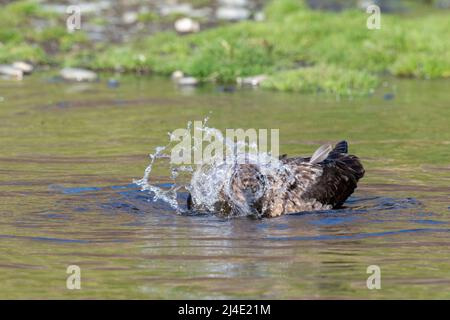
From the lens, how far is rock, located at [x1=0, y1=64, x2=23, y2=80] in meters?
18.8

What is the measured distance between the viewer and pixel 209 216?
9391 mm

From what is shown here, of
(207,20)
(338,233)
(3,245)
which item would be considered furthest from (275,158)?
(207,20)

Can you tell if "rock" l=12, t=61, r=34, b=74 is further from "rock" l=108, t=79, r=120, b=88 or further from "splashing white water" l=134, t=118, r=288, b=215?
"splashing white water" l=134, t=118, r=288, b=215

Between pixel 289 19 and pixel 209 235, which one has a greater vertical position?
pixel 289 19

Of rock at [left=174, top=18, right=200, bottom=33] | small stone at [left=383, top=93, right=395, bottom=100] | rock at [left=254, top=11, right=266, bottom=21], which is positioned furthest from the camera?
rock at [left=254, top=11, right=266, bottom=21]

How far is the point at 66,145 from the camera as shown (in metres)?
12.8

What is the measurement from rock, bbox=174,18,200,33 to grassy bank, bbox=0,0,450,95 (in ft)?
2.77

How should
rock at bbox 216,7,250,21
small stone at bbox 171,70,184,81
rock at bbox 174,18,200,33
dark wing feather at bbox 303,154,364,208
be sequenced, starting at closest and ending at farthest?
dark wing feather at bbox 303,154,364,208 < small stone at bbox 171,70,184,81 < rock at bbox 174,18,200,33 < rock at bbox 216,7,250,21

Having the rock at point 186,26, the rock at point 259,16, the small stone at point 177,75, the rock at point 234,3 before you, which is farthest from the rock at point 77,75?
the rock at point 234,3

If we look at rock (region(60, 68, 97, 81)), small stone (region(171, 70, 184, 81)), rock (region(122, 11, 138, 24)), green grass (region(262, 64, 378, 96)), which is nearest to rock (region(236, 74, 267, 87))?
green grass (region(262, 64, 378, 96))

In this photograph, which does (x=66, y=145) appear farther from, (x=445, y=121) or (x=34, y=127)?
(x=445, y=121)

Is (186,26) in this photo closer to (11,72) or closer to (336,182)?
(11,72)

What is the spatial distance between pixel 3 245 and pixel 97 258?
0.87 m
